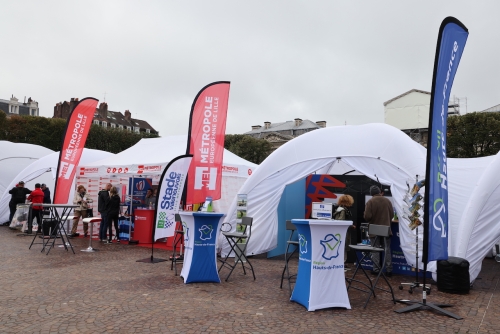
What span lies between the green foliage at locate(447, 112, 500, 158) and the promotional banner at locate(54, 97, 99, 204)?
2416 centimetres

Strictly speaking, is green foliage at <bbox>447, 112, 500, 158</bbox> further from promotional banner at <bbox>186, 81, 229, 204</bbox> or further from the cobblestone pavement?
promotional banner at <bbox>186, 81, 229, 204</bbox>

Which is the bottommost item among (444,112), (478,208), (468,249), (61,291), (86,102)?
(61,291)

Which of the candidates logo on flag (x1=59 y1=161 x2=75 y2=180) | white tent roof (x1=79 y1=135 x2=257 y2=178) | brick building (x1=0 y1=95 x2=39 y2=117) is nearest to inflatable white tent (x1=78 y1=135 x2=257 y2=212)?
white tent roof (x1=79 y1=135 x2=257 y2=178)

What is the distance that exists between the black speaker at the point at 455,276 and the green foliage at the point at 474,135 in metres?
23.4

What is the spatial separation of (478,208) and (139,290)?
5493mm

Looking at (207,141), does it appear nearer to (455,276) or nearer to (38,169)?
(455,276)

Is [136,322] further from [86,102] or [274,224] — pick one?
[86,102]

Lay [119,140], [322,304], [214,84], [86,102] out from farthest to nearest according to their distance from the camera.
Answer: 1. [119,140]
2. [86,102]
3. [214,84]
4. [322,304]

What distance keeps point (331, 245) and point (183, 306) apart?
6.50 feet

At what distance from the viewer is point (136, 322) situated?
4.49 meters

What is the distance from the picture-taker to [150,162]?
12.3 m

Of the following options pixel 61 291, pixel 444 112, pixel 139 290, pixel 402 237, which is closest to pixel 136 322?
pixel 139 290

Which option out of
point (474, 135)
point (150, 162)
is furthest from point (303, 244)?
point (474, 135)

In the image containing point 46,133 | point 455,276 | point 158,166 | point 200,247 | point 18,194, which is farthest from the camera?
point 46,133
